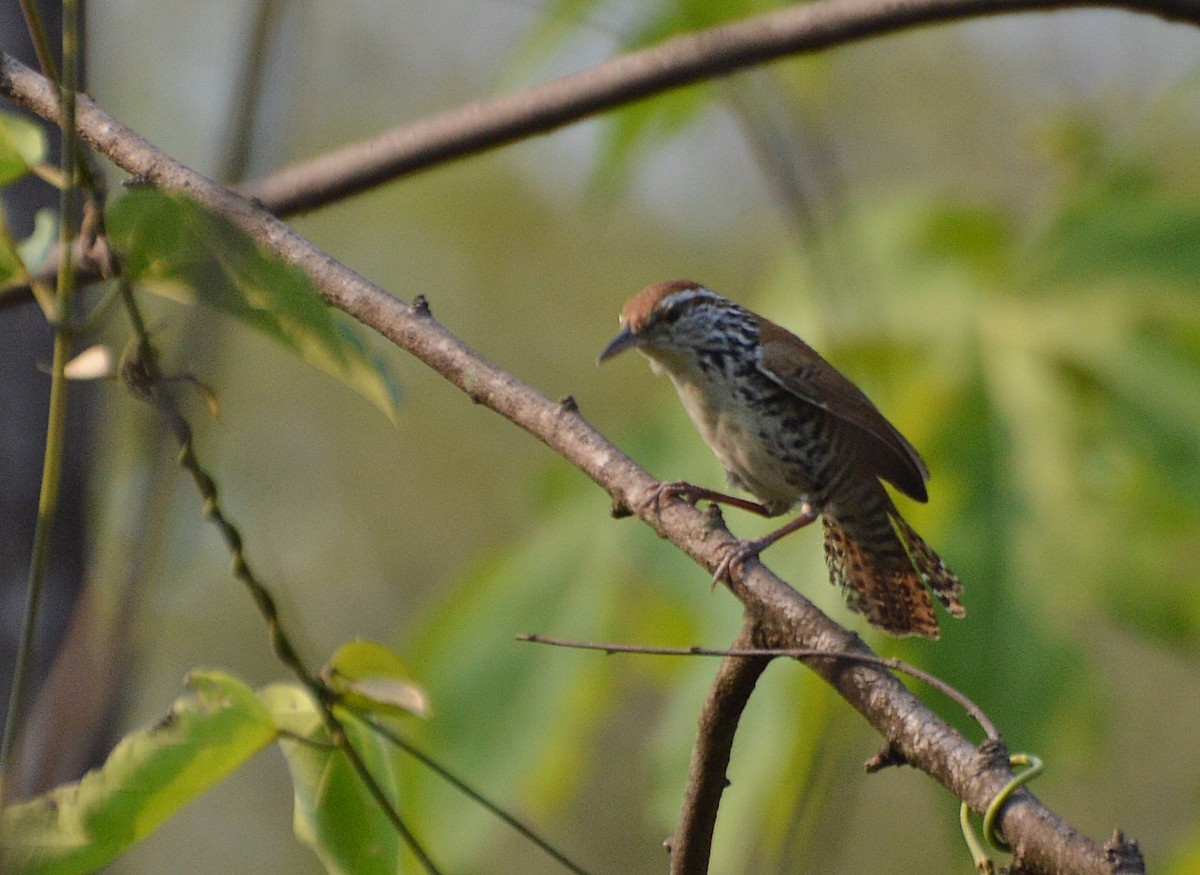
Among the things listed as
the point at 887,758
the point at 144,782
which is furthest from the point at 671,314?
the point at 144,782

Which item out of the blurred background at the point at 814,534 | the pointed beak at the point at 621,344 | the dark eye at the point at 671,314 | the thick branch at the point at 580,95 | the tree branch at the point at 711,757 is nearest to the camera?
the tree branch at the point at 711,757

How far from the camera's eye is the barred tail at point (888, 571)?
3006 millimetres

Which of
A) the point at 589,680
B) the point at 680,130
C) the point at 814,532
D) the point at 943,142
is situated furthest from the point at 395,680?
the point at 943,142

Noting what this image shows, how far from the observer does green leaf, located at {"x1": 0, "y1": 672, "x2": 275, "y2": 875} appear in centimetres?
146

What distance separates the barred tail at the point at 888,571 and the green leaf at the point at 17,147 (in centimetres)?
197

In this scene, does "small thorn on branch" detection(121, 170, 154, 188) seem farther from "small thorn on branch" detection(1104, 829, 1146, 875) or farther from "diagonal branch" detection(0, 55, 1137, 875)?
"small thorn on branch" detection(1104, 829, 1146, 875)

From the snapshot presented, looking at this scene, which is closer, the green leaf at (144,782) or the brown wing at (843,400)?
the green leaf at (144,782)

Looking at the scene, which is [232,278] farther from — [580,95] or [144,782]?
[580,95]

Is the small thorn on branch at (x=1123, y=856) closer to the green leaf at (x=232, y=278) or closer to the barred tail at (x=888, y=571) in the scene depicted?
the green leaf at (x=232, y=278)

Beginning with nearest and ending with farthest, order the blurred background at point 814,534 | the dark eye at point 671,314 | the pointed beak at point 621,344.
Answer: the blurred background at point 814,534, the pointed beak at point 621,344, the dark eye at point 671,314

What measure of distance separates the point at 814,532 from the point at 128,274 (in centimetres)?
212

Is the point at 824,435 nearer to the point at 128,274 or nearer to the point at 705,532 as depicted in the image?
the point at 705,532

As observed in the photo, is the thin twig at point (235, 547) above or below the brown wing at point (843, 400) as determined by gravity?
below

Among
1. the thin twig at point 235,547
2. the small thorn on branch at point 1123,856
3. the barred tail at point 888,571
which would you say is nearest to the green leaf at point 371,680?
→ the thin twig at point 235,547
